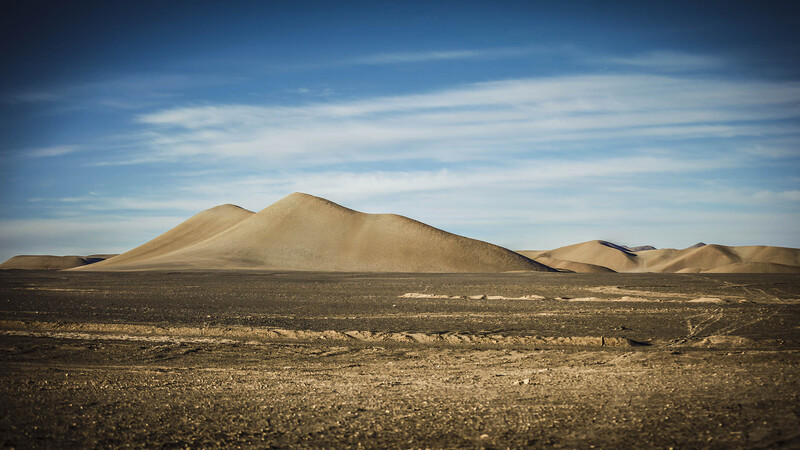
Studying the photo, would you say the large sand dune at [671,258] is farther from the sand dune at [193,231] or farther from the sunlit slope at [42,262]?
the sunlit slope at [42,262]

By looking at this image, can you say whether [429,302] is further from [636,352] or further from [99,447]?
[99,447]

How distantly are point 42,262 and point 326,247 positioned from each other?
380ft

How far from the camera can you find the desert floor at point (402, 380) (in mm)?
7359

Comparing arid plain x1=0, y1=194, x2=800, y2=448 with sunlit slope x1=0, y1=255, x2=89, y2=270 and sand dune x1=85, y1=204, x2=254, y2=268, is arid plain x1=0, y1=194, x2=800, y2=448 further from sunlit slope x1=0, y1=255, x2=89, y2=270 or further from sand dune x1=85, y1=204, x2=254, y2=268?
sunlit slope x1=0, y1=255, x2=89, y2=270

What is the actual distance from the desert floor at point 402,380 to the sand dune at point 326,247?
2958 inches

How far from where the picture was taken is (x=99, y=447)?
6.92 metres

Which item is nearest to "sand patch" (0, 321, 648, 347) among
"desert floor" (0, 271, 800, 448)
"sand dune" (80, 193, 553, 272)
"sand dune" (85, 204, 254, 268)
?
"desert floor" (0, 271, 800, 448)

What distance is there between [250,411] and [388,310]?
1585cm

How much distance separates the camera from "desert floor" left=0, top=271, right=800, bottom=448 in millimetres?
7359

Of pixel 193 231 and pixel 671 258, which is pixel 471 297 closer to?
pixel 193 231

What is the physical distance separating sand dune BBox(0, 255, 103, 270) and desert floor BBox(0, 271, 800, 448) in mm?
178728

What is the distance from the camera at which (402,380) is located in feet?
35.1

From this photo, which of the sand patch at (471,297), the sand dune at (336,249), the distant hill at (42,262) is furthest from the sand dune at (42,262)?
the sand patch at (471,297)

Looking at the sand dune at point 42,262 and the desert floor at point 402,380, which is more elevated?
the sand dune at point 42,262
